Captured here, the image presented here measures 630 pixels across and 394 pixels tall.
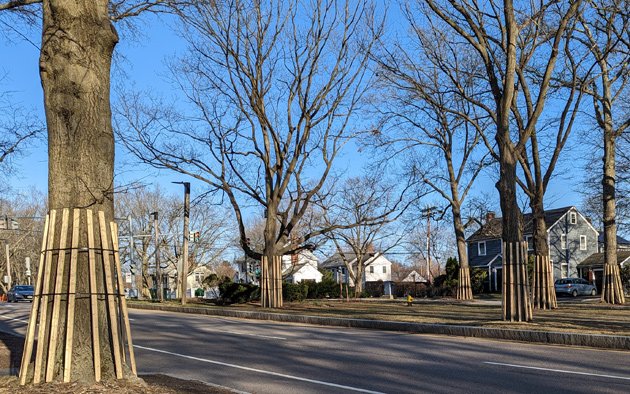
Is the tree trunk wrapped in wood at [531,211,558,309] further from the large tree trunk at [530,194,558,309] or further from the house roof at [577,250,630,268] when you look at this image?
the house roof at [577,250,630,268]

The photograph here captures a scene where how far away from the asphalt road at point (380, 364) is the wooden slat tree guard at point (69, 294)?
2.40m

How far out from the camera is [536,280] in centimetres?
2719

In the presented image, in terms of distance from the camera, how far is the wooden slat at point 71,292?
753 cm

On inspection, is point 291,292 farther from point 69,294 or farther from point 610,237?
point 69,294

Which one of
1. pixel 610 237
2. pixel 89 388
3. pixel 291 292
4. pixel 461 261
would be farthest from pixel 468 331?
pixel 461 261

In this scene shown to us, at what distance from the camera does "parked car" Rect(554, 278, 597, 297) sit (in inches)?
2058

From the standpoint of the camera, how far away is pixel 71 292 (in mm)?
7746

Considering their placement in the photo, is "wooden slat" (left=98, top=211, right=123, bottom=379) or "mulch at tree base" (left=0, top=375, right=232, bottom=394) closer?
"mulch at tree base" (left=0, top=375, right=232, bottom=394)

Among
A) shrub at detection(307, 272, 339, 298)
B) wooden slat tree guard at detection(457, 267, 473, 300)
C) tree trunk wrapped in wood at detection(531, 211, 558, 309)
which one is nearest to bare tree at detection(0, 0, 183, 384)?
tree trunk wrapped in wood at detection(531, 211, 558, 309)

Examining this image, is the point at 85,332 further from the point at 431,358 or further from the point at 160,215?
the point at 160,215

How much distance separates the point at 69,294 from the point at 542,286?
22.6 metres

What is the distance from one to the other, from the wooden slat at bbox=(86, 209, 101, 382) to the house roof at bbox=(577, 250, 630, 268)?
194 feet

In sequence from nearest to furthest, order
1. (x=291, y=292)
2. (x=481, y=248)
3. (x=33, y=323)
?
(x=33, y=323) → (x=291, y=292) → (x=481, y=248)

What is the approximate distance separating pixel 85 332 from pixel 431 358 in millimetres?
6736
